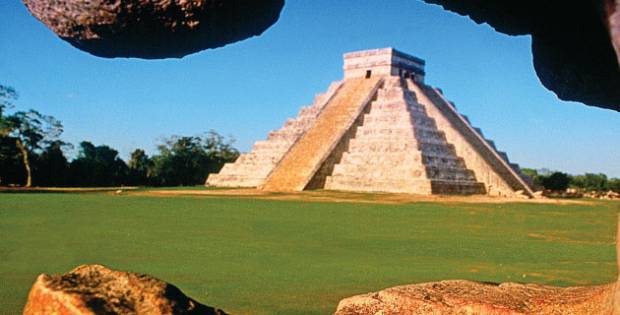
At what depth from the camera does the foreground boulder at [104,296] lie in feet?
7.77

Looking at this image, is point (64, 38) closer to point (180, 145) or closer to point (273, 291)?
point (273, 291)

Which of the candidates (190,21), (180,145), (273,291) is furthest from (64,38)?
(180,145)

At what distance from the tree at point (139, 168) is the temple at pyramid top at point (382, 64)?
49.5 ft

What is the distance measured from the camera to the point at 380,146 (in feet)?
100

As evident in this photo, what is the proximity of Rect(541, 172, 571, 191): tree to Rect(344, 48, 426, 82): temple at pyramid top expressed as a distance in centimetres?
1101

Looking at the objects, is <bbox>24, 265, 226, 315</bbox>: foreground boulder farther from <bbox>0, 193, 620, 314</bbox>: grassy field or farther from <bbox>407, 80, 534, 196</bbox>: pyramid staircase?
<bbox>407, 80, 534, 196</bbox>: pyramid staircase

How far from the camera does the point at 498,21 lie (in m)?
3.16

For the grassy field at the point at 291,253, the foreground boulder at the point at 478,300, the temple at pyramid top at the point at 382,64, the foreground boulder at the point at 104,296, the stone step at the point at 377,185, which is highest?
the temple at pyramid top at the point at 382,64

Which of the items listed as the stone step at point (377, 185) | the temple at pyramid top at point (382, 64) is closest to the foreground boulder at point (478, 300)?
the stone step at point (377, 185)

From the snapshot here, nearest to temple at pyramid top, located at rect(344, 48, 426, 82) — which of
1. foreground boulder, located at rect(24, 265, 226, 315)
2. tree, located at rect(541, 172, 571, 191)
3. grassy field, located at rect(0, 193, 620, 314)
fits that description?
tree, located at rect(541, 172, 571, 191)

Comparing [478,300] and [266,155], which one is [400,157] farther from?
[478,300]

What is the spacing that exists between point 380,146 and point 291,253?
23.5 metres

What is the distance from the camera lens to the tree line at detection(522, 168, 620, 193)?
41.2m

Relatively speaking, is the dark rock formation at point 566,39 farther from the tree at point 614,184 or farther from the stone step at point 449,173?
the tree at point 614,184
